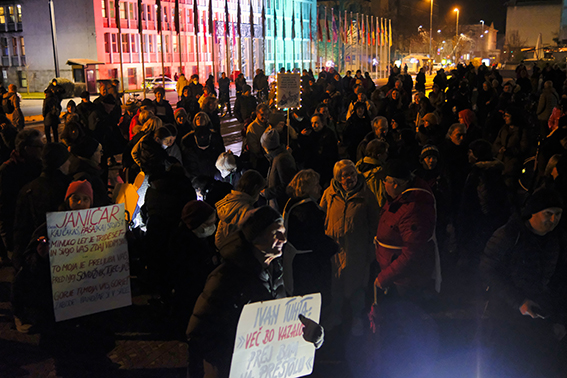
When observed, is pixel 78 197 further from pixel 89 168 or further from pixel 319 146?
pixel 319 146

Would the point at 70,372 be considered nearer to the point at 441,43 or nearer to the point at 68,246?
the point at 68,246

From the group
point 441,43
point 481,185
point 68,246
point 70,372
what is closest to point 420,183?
point 481,185

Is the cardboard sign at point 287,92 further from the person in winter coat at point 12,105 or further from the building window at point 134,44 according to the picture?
the building window at point 134,44

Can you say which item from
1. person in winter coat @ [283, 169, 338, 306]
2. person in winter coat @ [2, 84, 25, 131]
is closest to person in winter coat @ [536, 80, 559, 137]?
person in winter coat @ [283, 169, 338, 306]

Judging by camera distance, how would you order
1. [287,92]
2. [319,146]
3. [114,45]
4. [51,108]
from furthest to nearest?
[114,45]
[51,108]
[287,92]
[319,146]

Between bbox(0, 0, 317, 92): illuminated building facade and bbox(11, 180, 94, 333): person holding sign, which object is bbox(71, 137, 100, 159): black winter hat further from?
bbox(0, 0, 317, 92): illuminated building facade

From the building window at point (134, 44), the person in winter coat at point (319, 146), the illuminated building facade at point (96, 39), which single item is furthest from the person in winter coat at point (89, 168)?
the building window at point (134, 44)

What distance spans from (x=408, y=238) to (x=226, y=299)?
1808 mm

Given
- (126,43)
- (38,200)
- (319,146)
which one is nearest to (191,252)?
(38,200)

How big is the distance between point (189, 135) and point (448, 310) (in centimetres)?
402

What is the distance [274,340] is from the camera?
2828 millimetres

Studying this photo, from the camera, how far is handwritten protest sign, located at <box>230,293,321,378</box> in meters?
2.72

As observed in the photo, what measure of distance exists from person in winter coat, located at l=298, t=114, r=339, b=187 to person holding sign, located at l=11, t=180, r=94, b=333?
4.32 m

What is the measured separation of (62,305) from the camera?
13.2 feet
